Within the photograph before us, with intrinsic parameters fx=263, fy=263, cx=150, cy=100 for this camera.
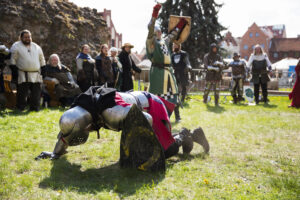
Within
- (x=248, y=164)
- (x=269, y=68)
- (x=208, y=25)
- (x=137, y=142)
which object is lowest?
(x=248, y=164)

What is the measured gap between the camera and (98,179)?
8.80 feet

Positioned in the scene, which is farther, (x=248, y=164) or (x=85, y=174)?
(x=248, y=164)

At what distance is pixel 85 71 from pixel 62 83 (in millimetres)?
806

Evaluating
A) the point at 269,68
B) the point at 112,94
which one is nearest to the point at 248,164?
the point at 112,94

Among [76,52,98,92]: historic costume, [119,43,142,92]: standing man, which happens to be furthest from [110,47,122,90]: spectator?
[76,52,98,92]: historic costume

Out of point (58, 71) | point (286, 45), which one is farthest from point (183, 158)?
point (286, 45)

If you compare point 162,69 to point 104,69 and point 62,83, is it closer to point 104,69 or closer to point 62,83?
point 104,69

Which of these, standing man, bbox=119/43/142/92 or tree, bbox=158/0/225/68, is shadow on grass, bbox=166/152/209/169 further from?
tree, bbox=158/0/225/68

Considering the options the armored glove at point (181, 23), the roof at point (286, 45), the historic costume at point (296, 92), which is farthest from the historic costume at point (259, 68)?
the roof at point (286, 45)

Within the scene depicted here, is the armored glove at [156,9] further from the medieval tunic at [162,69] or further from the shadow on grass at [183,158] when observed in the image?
the shadow on grass at [183,158]

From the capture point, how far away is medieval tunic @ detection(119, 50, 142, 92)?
7.10 m

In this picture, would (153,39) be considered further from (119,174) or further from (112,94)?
(119,174)

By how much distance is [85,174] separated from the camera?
2801mm

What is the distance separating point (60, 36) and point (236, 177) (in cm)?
861
